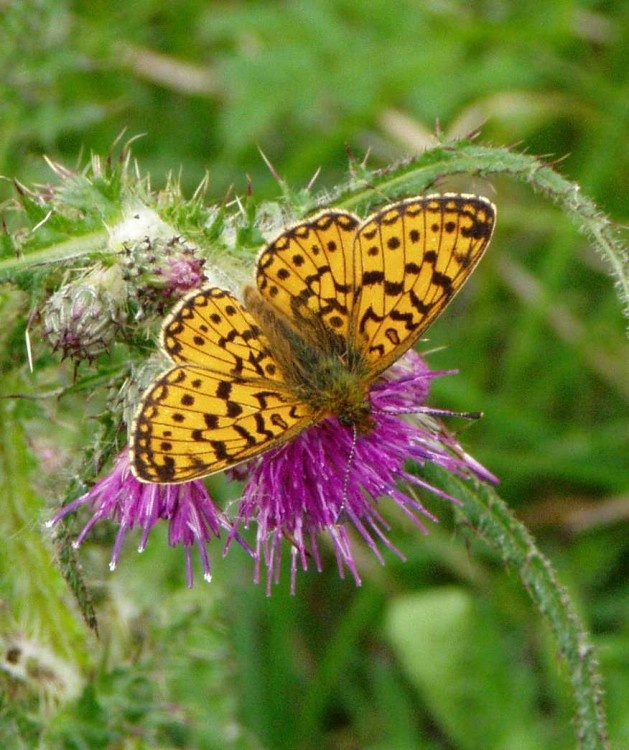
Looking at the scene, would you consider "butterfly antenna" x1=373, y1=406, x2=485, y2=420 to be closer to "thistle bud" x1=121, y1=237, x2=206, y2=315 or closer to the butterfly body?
the butterfly body

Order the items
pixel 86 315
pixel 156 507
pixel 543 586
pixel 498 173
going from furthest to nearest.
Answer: pixel 543 586, pixel 498 173, pixel 156 507, pixel 86 315

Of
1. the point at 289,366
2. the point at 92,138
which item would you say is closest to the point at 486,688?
the point at 289,366

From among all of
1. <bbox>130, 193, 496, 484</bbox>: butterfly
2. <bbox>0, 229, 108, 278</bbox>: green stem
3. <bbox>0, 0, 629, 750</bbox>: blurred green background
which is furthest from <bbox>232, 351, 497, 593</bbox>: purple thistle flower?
<bbox>0, 0, 629, 750</bbox>: blurred green background

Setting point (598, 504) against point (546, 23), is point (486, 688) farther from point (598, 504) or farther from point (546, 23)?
point (546, 23)

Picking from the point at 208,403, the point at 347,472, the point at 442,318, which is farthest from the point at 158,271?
the point at 442,318

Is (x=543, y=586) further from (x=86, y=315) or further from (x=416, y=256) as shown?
(x=86, y=315)

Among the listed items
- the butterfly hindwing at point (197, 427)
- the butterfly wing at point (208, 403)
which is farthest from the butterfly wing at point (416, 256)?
the butterfly hindwing at point (197, 427)
